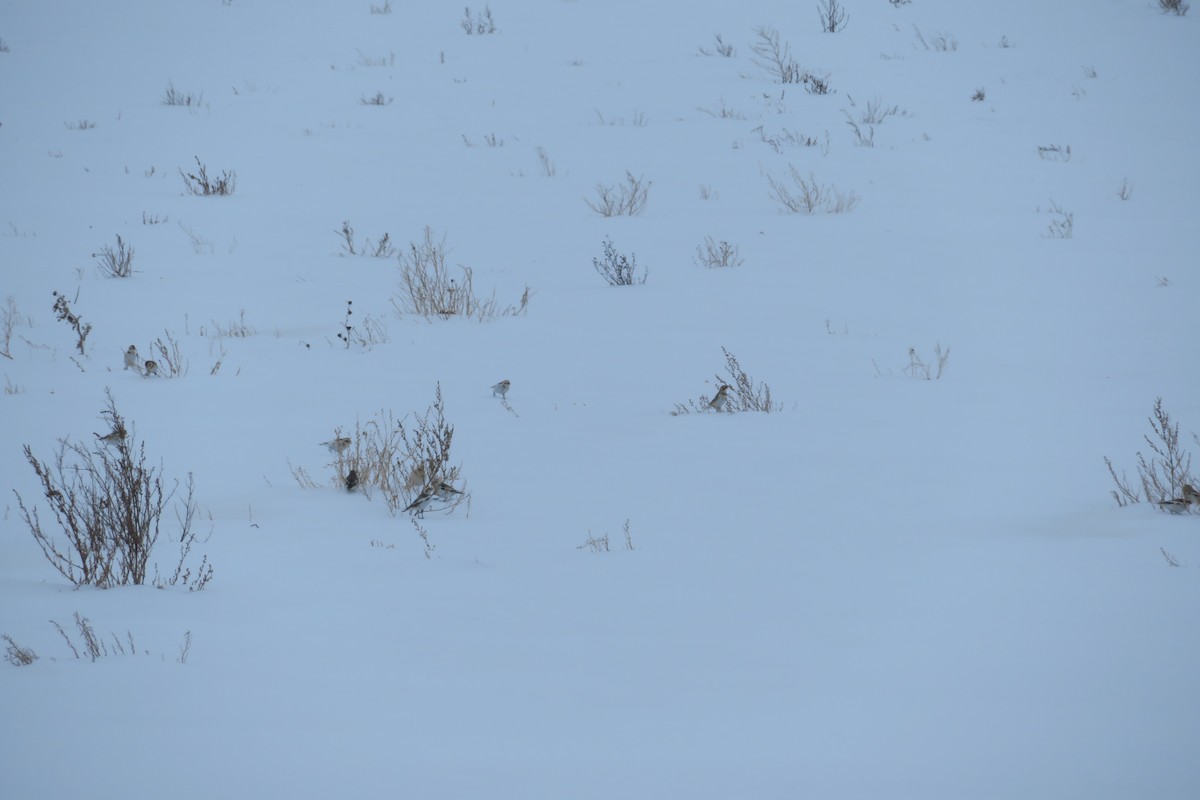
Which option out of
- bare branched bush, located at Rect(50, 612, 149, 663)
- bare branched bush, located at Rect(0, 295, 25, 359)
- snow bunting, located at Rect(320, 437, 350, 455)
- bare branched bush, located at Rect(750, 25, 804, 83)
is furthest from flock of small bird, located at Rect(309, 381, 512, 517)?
bare branched bush, located at Rect(750, 25, 804, 83)

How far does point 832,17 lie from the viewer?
1739 cm

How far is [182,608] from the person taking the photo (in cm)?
333

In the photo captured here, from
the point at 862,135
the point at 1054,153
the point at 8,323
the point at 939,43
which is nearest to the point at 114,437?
the point at 8,323

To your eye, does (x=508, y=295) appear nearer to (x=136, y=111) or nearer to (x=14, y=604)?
(x=14, y=604)

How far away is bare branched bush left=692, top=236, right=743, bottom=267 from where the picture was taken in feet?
28.7

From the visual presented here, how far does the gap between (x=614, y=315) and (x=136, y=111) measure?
988cm

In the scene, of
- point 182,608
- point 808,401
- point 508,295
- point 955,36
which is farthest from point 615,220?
point 955,36

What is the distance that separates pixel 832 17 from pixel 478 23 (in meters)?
6.39

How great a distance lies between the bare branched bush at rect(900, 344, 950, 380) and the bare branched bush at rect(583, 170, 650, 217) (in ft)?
13.9

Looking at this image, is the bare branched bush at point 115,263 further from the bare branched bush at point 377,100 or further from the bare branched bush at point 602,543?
the bare branched bush at point 377,100

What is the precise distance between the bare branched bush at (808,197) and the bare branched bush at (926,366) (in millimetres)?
3754

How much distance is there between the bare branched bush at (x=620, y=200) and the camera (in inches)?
400

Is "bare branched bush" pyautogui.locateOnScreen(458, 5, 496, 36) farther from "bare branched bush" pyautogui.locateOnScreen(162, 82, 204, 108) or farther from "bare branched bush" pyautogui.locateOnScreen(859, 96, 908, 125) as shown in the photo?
"bare branched bush" pyautogui.locateOnScreen(859, 96, 908, 125)

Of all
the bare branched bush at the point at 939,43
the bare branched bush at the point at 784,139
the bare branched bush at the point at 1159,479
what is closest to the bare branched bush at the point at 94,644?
the bare branched bush at the point at 1159,479
